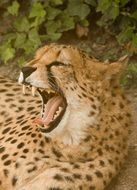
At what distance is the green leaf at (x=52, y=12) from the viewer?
5176mm

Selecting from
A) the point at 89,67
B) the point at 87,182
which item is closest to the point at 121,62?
the point at 89,67

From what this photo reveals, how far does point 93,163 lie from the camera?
3516 millimetres

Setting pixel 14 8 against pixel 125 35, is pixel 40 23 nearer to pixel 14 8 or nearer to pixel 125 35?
pixel 14 8

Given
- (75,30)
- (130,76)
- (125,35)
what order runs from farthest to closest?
(75,30) < (125,35) < (130,76)

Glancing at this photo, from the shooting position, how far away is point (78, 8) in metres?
5.12

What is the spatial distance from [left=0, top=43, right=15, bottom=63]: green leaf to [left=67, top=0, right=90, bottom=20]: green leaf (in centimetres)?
53

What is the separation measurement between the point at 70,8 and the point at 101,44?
389mm

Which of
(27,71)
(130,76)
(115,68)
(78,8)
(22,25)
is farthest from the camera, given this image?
(22,25)

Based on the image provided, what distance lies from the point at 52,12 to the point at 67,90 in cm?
194

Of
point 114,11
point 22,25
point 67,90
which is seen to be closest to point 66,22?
point 22,25

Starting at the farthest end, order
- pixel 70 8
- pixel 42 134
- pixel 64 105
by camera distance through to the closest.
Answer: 1. pixel 70 8
2. pixel 42 134
3. pixel 64 105

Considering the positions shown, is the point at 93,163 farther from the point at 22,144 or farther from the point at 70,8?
the point at 70,8

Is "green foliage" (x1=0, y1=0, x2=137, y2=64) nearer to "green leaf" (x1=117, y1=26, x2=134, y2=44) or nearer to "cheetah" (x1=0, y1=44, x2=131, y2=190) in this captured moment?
"green leaf" (x1=117, y1=26, x2=134, y2=44)

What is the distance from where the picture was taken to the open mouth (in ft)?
11.0
